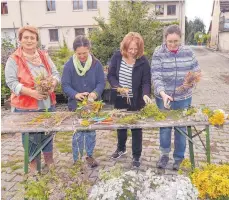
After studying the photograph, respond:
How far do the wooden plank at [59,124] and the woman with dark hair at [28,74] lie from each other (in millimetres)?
200

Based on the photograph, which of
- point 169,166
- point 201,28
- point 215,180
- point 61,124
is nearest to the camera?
point 215,180

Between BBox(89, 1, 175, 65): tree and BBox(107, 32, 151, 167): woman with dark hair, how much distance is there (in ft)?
15.7

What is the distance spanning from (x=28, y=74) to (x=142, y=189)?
6.56ft

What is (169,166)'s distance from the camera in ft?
14.0

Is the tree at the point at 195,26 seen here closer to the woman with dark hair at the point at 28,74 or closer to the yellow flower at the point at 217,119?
the yellow flower at the point at 217,119

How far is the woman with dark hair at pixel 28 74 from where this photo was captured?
11.4 feet

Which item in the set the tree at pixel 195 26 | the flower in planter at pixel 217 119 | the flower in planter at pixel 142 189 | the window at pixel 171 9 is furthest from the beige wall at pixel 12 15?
the tree at pixel 195 26

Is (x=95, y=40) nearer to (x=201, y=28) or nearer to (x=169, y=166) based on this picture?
(x=169, y=166)

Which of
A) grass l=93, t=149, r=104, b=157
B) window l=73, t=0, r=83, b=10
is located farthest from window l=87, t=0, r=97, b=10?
grass l=93, t=149, r=104, b=157

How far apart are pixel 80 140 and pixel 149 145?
1570 mm

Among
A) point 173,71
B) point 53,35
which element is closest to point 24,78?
point 173,71

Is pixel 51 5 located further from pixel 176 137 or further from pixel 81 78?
pixel 176 137

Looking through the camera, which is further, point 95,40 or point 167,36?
point 95,40

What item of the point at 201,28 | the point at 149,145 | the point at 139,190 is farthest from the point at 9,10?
the point at 201,28
